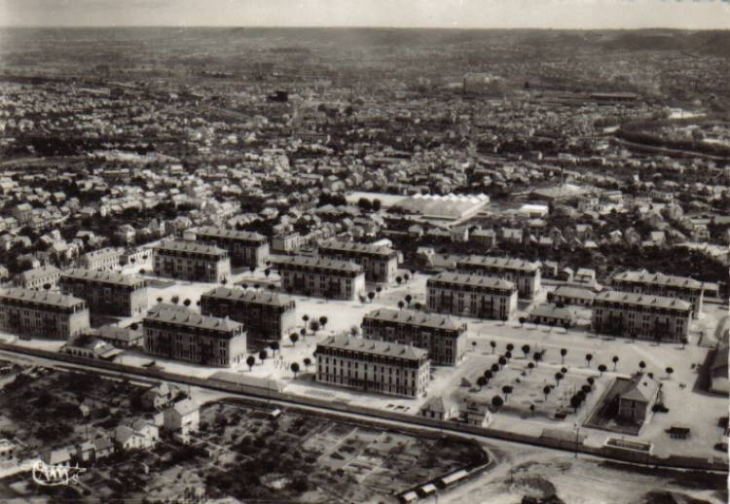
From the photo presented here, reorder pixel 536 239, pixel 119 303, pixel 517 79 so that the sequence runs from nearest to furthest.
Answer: pixel 119 303, pixel 536 239, pixel 517 79

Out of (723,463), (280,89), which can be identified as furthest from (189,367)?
(280,89)

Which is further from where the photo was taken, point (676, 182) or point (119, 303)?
point (676, 182)

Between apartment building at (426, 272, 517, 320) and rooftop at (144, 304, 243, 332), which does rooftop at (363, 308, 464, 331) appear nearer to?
apartment building at (426, 272, 517, 320)

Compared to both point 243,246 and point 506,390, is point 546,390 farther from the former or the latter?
point 243,246

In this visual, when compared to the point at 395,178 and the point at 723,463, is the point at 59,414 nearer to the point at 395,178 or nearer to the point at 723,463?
the point at 723,463

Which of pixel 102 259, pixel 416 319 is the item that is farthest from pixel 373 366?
pixel 102 259

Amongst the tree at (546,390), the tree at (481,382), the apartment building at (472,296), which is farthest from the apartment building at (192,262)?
the tree at (546,390)

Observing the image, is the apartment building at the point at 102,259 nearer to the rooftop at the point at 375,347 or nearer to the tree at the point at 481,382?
the rooftop at the point at 375,347
